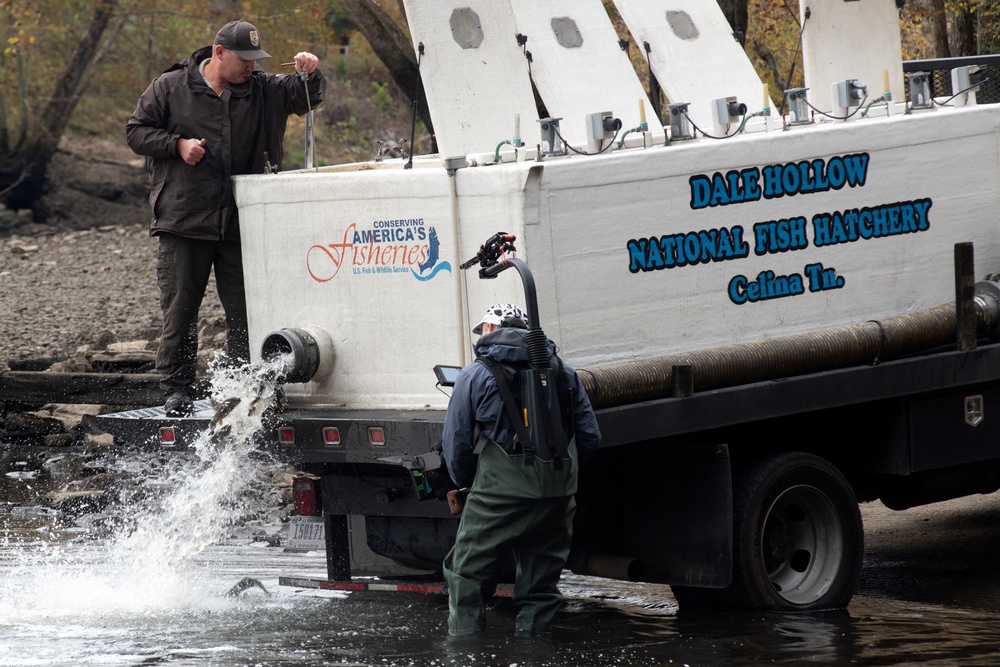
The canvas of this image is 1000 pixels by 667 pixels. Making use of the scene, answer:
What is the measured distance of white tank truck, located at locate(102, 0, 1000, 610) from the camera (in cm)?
593

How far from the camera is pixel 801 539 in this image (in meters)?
6.73

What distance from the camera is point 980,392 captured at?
23.2ft

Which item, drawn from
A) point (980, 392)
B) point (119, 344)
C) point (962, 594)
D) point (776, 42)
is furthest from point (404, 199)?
point (776, 42)

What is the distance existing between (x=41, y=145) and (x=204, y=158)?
20.4m

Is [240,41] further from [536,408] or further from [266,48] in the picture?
[266,48]

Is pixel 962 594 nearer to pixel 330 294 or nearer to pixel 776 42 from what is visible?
pixel 330 294

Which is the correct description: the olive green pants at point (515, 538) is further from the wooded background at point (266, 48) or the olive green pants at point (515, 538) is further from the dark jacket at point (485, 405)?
the wooded background at point (266, 48)

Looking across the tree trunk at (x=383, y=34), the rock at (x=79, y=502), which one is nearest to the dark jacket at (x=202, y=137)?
the rock at (x=79, y=502)

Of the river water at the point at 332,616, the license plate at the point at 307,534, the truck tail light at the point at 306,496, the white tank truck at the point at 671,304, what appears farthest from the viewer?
the license plate at the point at 307,534

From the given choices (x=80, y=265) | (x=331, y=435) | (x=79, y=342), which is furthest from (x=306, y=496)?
(x=80, y=265)

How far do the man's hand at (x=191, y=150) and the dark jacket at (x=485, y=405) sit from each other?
1980mm

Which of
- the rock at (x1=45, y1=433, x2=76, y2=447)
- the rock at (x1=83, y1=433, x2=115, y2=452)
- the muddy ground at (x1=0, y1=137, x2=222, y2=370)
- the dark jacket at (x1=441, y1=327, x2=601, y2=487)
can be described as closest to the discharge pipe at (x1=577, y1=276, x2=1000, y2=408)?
the dark jacket at (x1=441, y1=327, x2=601, y2=487)

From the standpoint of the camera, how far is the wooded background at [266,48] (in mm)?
15164

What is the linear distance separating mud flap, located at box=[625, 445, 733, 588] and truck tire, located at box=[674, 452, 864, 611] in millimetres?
260
